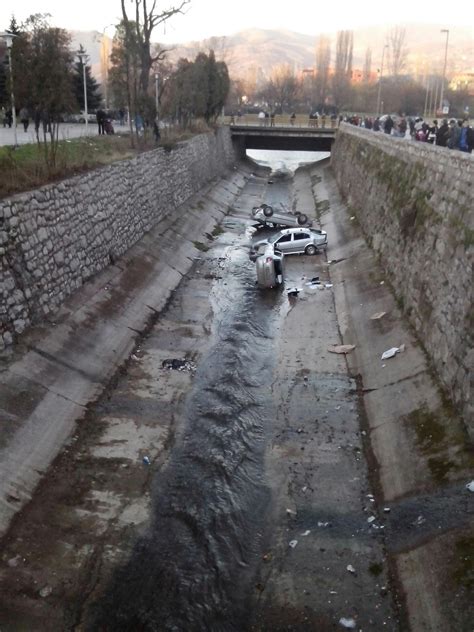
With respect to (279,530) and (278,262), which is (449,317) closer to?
(279,530)

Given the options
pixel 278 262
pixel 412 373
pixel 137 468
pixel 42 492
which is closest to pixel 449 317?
pixel 412 373

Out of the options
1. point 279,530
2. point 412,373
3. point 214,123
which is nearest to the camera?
point 279,530

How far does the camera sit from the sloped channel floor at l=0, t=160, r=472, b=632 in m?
10.3

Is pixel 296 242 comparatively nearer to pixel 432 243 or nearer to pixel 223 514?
pixel 432 243

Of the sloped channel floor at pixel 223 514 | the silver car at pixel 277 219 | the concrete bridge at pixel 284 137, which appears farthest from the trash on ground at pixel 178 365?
the concrete bridge at pixel 284 137

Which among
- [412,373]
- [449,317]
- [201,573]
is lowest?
[201,573]

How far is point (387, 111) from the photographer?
364 ft

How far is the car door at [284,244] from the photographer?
3300 centimetres

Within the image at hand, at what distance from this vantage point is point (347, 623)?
998 cm

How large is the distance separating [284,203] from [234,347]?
33.0m

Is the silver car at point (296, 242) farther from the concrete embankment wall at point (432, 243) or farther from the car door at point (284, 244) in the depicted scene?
the concrete embankment wall at point (432, 243)

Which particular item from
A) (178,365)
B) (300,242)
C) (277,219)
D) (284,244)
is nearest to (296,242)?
(300,242)

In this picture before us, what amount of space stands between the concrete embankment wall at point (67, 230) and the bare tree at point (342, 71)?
10040cm

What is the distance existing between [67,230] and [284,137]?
5095 centimetres
